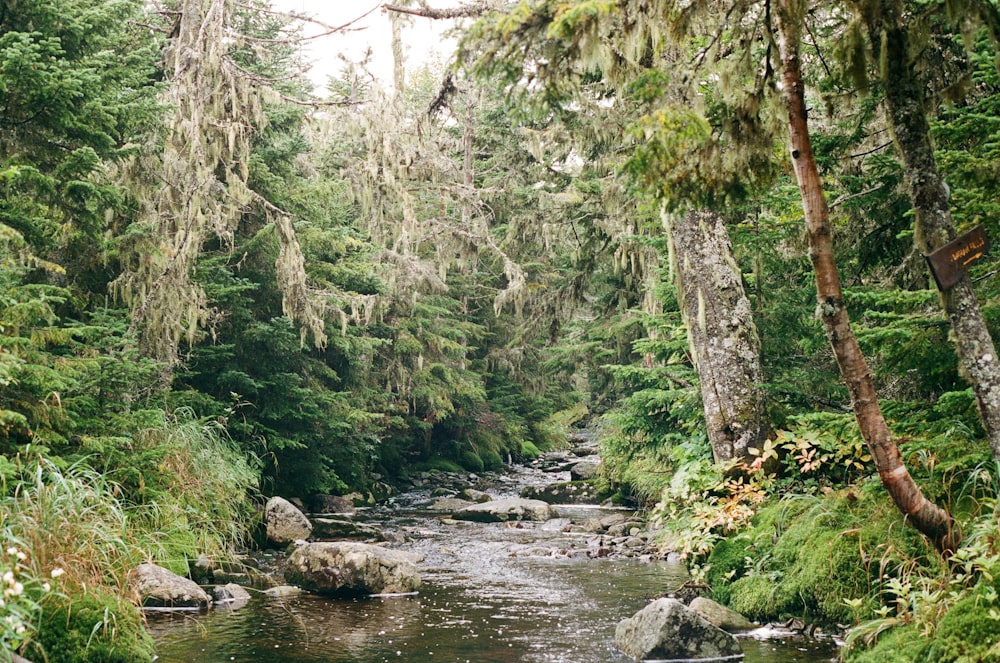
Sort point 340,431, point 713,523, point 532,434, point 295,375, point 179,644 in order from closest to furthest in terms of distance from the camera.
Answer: point 179,644 < point 713,523 < point 295,375 < point 340,431 < point 532,434

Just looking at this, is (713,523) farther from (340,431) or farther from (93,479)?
(340,431)

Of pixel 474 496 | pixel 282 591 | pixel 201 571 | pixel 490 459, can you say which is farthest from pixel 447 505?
pixel 201 571

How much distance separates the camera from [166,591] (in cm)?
798

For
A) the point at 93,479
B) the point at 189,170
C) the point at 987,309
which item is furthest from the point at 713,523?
the point at 189,170

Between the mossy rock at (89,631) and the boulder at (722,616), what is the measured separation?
181 inches

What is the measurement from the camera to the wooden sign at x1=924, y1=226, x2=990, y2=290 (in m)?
4.70

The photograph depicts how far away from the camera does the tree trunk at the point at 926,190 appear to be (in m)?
4.78

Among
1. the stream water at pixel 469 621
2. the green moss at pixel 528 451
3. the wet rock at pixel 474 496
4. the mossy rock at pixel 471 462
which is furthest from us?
the green moss at pixel 528 451

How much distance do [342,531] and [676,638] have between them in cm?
747

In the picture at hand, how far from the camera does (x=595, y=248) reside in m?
17.5

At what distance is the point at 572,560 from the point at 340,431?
6433 mm

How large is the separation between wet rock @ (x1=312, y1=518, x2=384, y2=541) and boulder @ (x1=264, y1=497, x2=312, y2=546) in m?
0.19

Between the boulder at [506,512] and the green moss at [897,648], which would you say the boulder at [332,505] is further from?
the green moss at [897,648]

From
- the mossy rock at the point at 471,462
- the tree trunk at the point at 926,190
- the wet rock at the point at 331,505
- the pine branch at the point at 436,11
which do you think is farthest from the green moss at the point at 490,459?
the tree trunk at the point at 926,190
